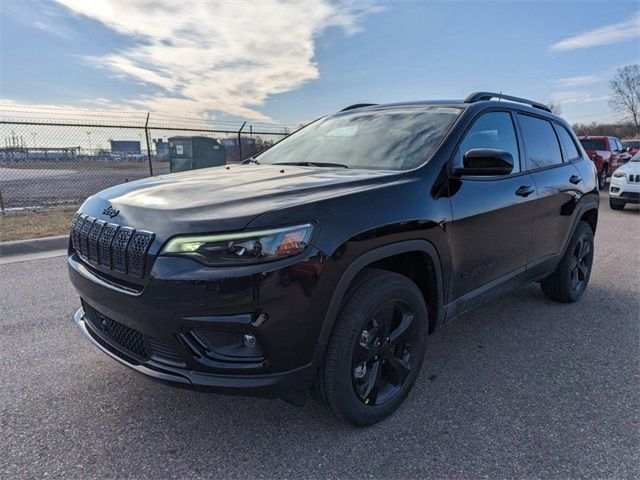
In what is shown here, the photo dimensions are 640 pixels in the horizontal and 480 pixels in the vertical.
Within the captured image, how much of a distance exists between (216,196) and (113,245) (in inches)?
22.0

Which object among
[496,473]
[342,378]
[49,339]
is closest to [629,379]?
[496,473]

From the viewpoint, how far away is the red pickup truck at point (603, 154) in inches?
666

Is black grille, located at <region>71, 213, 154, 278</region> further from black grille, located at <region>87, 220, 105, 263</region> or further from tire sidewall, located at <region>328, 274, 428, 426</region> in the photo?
tire sidewall, located at <region>328, 274, 428, 426</region>

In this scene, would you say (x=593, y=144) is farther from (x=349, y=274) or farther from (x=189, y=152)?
(x=349, y=274)

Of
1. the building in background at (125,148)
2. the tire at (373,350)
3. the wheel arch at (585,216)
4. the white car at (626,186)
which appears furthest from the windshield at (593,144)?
the tire at (373,350)

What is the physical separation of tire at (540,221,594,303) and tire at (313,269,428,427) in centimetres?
233

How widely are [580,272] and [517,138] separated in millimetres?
1871

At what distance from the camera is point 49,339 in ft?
11.6

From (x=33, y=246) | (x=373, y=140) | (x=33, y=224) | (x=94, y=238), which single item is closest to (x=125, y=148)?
(x=33, y=224)

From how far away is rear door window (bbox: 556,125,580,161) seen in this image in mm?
4379

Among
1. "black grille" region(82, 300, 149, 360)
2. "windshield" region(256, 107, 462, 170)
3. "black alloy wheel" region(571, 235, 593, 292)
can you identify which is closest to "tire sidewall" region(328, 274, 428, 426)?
"windshield" region(256, 107, 462, 170)

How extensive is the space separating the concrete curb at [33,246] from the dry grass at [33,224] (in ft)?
0.92

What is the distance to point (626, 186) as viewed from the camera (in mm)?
10867

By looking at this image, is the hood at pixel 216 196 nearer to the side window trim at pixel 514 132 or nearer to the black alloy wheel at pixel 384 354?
the side window trim at pixel 514 132
